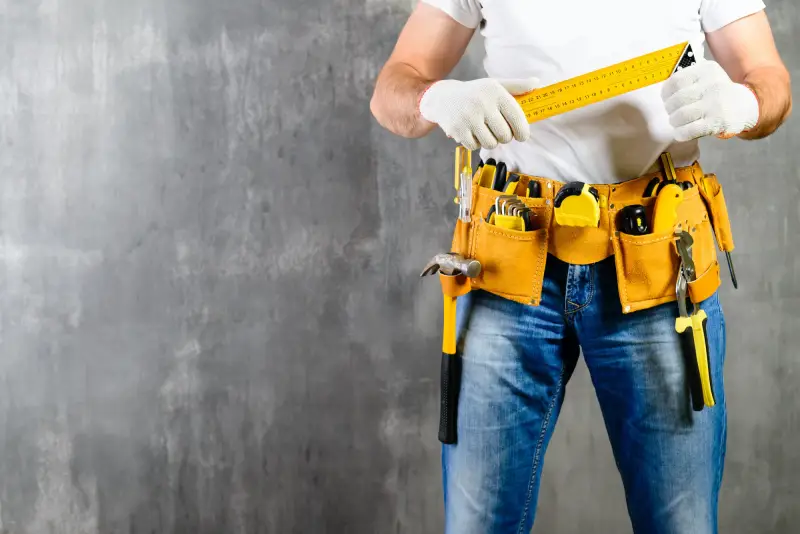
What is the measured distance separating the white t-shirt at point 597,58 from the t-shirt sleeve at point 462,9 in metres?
0.04

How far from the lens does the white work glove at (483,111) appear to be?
122 cm

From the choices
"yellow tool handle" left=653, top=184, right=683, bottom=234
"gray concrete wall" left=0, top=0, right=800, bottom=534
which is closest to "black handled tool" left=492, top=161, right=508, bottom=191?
"yellow tool handle" left=653, top=184, right=683, bottom=234

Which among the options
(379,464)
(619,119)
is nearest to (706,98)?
(619,119)

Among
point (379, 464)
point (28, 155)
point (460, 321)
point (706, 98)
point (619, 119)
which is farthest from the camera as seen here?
point (379, 464)

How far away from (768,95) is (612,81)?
1.01ft

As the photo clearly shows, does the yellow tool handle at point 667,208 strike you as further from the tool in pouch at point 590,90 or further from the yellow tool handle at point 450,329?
the yellow tool handle at point 450,329

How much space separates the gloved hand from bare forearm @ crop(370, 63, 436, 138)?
0.41 metres

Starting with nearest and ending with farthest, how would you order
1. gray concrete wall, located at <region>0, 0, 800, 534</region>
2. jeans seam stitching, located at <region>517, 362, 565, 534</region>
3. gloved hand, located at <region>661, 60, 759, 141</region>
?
gloved hand, located at <region>661, 60, 759, 141</region>
jeans seam stitching, located at <region>517, 362, 565, 534</region>
gray concrete wall, located at <region>0, 0, 800, 534</region>

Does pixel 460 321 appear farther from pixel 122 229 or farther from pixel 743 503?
pixel 743 503

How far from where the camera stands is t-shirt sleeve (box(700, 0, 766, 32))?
1.35 meters

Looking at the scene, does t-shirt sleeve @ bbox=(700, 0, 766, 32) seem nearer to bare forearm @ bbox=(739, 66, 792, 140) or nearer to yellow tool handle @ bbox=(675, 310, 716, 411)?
bare forearm @ bbox=(739, 66, 792, 140)

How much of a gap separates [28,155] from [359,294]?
0.96 meters

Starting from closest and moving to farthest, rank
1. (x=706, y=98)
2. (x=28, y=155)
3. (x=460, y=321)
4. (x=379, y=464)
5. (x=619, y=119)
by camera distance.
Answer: (x=706, y=98) < (x=619, y=119) < (x=460, y=321) < (x=28, y=155) < (x=379, y=464)

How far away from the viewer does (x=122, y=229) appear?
205 cm
